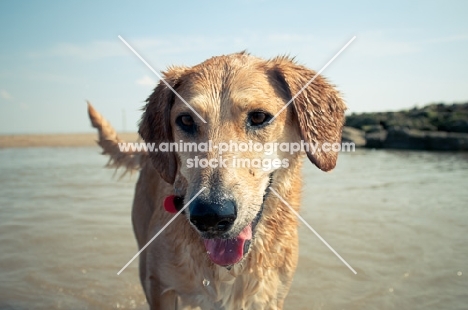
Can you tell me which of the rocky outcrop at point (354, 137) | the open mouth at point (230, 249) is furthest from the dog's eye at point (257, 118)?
the rocky outcrop at point (354, 137)

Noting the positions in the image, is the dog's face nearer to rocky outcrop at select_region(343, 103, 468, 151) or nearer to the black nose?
the black nose

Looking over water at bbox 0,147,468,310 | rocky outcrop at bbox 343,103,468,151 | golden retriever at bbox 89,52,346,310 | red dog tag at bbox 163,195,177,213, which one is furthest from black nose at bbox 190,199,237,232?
rocky outcrop at bbox 343,103,468,151

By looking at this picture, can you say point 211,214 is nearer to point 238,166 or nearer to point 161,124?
point 238,166

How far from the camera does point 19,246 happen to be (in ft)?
18.2

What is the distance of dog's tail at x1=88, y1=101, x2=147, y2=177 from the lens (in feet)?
16.6

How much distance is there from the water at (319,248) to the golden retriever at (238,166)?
1.08m

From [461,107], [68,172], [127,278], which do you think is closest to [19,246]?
[127,278]

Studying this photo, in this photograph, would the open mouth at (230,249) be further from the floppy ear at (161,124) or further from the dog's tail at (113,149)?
the dog's tail at (113,149)

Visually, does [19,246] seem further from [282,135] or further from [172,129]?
[282,135]

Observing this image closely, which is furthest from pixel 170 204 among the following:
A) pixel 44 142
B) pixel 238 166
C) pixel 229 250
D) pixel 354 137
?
pixel 44 142

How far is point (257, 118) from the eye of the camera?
9.75ft

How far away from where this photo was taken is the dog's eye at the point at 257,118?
9.70 feet

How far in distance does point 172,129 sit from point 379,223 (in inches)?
161

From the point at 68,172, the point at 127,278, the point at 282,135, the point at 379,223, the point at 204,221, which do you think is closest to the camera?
the point at 204,221
